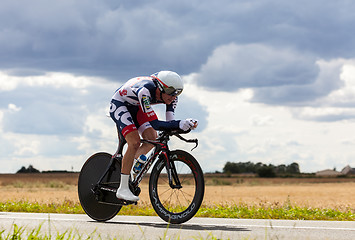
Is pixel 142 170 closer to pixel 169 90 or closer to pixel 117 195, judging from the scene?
pixel 117 195

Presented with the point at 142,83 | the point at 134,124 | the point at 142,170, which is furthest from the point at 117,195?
the point at 142,83

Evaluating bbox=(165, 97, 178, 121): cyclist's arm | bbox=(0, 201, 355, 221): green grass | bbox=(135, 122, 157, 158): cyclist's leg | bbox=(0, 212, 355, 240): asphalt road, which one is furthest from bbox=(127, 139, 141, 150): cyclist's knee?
bbox=(0, 201, 355, 221): green grass

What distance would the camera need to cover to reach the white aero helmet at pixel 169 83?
8648 millimetres

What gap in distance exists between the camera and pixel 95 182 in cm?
998

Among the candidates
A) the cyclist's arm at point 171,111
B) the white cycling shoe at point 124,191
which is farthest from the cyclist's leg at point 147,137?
the white cycling shoe at point 124,191

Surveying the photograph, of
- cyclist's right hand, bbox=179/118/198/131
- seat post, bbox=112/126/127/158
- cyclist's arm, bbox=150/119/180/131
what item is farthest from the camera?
seat post, bbox=112/126/127/158

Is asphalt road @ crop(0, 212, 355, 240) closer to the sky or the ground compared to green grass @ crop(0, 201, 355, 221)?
closer to the ground

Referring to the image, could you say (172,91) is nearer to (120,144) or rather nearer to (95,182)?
(120,144)

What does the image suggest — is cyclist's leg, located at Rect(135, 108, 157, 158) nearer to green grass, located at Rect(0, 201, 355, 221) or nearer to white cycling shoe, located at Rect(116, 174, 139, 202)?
white cycling shoe, located at Rect(116, 174, 139, 202)

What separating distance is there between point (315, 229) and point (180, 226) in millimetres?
2039

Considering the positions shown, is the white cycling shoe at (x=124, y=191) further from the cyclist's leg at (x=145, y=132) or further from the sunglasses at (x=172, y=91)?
the sunglasses at (x=172, y=91)

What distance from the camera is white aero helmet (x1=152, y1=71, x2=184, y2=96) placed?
28.4ft

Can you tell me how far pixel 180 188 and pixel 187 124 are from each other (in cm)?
103

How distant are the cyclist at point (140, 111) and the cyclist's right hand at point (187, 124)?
0.07 ft
